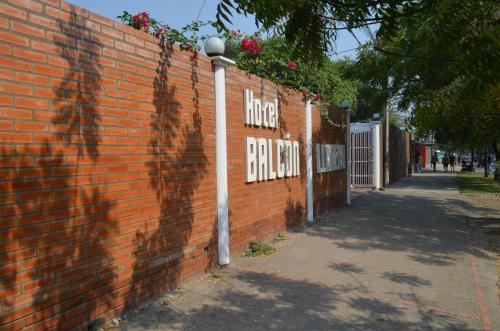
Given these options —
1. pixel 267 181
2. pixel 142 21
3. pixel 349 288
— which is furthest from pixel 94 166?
pixel 267 181

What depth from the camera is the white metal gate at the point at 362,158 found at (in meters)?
20.3

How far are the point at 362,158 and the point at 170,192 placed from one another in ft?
→ 54.2

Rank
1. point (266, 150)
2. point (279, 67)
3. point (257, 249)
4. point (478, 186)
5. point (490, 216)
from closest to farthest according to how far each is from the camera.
Answer: point (257, 249)
point (266, 150)
point (279, 67)
point (490, 216)
point (478, 186)

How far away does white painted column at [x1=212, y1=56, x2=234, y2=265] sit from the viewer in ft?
20.9

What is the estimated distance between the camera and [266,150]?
8109 mm

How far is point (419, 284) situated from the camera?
18.7ft

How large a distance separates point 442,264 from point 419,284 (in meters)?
1.26

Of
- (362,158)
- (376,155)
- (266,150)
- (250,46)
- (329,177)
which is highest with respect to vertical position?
(250,46)

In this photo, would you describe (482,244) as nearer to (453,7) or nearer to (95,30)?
(453,7)

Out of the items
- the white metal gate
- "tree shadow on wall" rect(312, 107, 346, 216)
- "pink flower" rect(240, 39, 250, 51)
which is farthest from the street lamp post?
the white metal gate

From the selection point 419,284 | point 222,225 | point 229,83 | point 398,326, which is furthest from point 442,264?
point 229,83

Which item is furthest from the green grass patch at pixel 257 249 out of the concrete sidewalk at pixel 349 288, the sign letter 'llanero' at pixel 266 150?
the sign letter 'llanero' at pixel 266 150

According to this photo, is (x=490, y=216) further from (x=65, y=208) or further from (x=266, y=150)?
(x=65, y=208)

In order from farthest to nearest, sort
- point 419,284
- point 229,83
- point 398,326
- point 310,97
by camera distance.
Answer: point 310,97 → point 229,83 → point 419,284 → point 398,326
